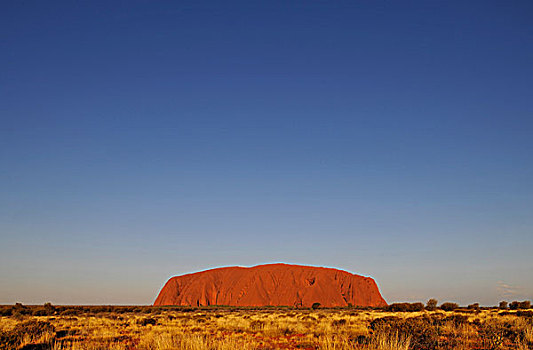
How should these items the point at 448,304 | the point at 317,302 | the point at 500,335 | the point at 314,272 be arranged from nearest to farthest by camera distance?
the point at 500,335 < the point at 448,304 < the point at 317,302 < the point at 314,272

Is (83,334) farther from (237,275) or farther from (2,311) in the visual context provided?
(237,275)

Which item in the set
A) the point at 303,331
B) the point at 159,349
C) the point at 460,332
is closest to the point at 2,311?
the point at 303,331

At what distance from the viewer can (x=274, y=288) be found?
113 meters

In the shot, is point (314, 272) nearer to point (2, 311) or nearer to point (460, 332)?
point (2, 311)

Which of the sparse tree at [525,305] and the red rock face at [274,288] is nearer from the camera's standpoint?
the sparse tree at [525,305]

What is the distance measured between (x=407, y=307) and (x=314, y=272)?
69.4 meters

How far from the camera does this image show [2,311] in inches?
1724

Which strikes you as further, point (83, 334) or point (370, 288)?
point (370, 288)

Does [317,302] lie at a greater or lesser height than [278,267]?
lesser

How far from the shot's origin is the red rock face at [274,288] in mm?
108875

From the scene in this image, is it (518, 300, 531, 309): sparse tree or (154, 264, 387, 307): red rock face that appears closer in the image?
(518, 300, 531, 309): sparse tree

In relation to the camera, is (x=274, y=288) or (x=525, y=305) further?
(x=274, y=288)

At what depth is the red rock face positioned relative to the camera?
357ft

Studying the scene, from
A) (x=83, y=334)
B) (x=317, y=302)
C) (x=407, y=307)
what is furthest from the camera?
(x=317, y=302)
